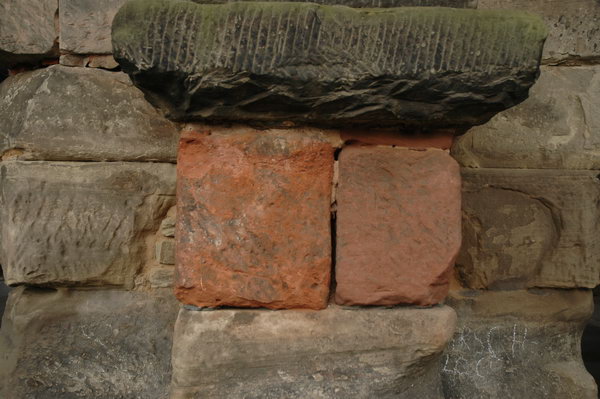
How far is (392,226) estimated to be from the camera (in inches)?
57.6

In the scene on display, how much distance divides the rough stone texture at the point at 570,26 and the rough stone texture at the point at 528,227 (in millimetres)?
483

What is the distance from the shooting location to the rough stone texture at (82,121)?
1.86 m

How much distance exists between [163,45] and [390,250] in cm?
78

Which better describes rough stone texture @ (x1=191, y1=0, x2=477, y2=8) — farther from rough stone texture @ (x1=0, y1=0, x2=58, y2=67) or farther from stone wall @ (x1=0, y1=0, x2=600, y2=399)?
rough stone texture @ (x1=0, y1=0, x2=58, y2=67)

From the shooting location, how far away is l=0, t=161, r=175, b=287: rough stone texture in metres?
1.81

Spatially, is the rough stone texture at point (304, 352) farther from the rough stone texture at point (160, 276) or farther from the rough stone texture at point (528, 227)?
the rough stone texture at point (528, 227)

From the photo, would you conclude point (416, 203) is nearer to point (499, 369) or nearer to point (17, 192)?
point (499, 369)

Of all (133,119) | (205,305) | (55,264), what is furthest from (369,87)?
(55,264)

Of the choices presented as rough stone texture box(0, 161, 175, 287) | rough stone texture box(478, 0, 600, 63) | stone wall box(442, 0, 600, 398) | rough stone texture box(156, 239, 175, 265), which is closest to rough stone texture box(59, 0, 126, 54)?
rough stone texture box(0, 161, 175, 287)

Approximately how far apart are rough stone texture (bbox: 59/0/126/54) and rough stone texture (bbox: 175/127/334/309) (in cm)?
76

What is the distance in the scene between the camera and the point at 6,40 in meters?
1.94

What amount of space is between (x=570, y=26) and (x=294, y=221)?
57.0 inches

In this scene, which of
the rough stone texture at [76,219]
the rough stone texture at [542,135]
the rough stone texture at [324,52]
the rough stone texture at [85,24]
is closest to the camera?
the rough stone texture at [324,52]

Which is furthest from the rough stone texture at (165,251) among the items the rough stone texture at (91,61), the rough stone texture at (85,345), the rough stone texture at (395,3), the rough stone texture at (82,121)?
the rough stone texture at (395,3)
